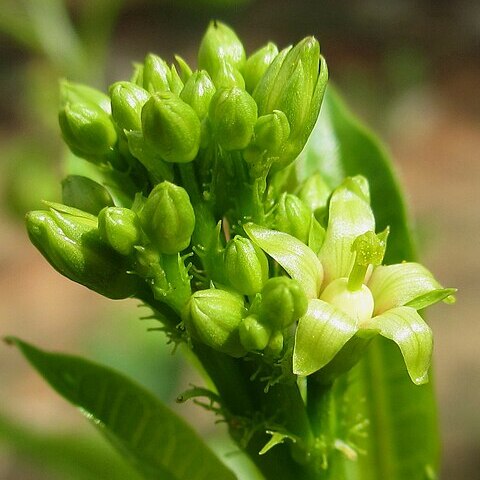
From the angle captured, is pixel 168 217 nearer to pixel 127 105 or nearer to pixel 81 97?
pixel 127 105

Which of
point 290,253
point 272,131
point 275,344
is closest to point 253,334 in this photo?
point 275,344

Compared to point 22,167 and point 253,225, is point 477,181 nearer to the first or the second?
point 22,167

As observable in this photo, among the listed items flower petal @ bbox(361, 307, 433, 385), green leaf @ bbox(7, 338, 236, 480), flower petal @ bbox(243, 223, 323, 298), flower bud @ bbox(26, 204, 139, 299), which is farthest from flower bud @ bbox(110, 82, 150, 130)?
flower petal @ bbox(361, 307, 433, 385)

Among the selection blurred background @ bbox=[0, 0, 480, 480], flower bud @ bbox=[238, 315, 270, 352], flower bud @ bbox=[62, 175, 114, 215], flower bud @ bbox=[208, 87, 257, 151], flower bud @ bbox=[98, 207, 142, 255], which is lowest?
flower bud @ bbox=[238, 315, 270, 352]

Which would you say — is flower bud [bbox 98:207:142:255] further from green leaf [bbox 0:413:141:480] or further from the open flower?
green leaf [bbox 0:413:141:480]

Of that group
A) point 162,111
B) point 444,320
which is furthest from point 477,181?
point 162,111

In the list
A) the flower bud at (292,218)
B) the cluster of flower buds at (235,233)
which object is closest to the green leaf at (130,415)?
the cluster of flower buds at (235,233)
